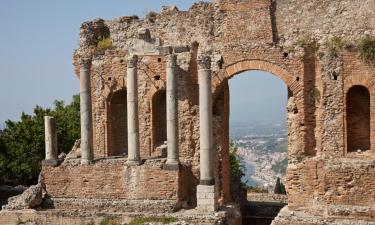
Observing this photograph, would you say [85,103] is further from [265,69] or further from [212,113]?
[265,69]

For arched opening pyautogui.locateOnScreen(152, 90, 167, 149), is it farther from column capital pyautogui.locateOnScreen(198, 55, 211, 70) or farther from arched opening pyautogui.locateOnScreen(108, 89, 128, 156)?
column capital pyautogui.locateOnScreen(198, 55, 211, 70)

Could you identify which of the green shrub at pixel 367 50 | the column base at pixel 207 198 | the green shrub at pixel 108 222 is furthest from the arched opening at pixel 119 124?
the green shrub at pixel 367 50

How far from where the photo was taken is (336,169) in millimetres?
18188

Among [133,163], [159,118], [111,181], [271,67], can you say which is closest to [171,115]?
[133,163]

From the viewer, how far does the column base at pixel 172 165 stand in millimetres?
19766

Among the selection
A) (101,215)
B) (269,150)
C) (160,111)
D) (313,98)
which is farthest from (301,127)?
(269,150)

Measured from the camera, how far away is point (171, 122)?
20.1 m

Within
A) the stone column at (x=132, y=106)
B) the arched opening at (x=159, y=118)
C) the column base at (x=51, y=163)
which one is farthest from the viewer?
the arched opening at (x=159, y=118)

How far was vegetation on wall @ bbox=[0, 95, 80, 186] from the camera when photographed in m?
32.2

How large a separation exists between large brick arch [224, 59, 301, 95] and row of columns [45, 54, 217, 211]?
117 centimetres

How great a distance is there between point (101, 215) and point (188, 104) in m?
5.27

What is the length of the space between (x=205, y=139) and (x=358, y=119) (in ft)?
18.4

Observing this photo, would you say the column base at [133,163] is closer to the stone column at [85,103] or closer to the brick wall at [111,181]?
the brick wall at [111,181]

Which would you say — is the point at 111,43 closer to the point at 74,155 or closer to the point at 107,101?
the point at 107,101
